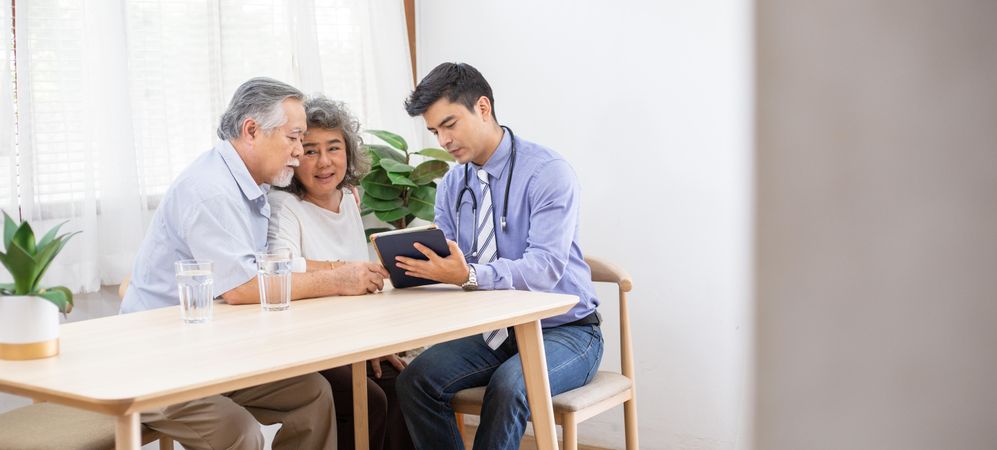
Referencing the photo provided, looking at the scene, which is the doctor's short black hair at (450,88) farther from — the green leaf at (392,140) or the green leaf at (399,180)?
the green leaf at (392,140)

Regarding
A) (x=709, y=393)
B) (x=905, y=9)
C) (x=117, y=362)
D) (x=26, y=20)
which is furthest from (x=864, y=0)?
(x=709, y=393)

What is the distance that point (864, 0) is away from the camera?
16cm

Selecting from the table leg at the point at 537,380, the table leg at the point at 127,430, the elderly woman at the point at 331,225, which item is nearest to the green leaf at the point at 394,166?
the elderly woman at the point at 331,225

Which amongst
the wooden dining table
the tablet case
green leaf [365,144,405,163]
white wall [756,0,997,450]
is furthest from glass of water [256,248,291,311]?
white wall [756,0,997,450]

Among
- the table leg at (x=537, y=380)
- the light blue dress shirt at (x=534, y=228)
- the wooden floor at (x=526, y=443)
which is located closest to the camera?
the table leg at (x=537, y=380)

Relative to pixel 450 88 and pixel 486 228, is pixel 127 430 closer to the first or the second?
pixel 486 228

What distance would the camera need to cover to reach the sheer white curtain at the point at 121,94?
7.84 feet

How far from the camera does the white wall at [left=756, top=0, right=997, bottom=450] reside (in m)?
0.15

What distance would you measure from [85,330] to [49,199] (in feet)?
3.09

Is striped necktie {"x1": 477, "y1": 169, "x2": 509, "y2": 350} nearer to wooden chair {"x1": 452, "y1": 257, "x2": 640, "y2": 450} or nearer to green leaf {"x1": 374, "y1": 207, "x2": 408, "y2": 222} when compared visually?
wooden chair {"x1": 452, "y1": 257, "x2": 640, "y2": 450}

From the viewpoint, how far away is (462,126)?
2.42 m

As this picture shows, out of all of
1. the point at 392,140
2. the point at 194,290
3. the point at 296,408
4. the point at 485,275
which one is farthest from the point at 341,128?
the point at 194,290

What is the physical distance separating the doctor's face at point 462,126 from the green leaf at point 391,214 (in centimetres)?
61

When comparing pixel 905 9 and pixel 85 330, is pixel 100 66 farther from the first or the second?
pixel 905 9
